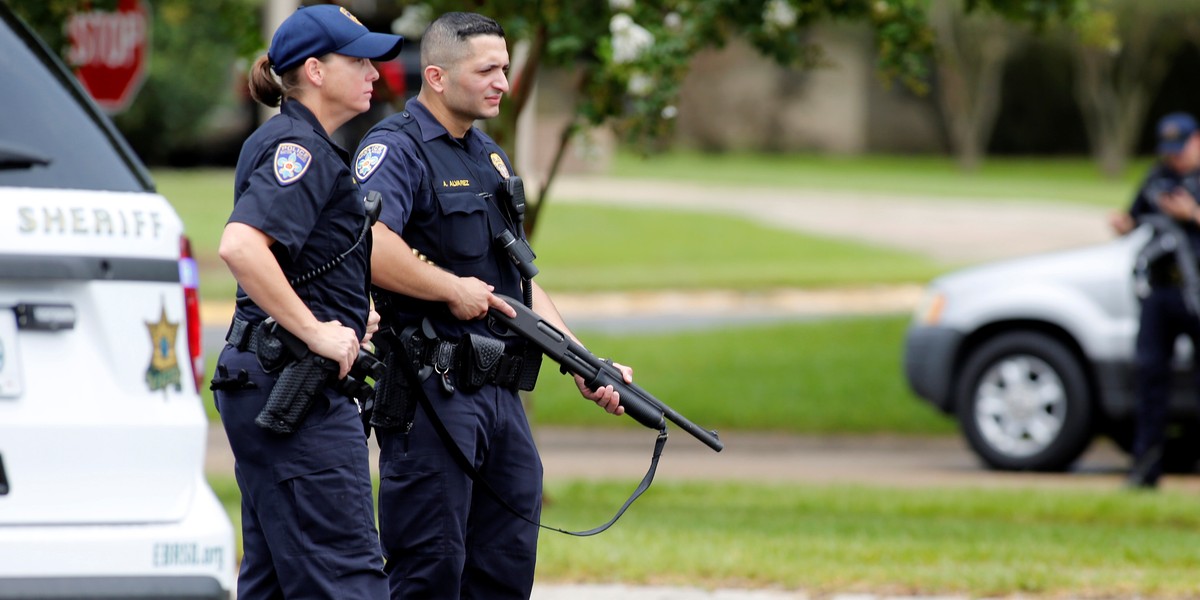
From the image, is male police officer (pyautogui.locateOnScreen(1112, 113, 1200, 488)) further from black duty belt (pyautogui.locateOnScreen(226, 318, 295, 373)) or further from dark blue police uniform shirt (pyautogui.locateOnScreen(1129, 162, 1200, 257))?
black duty belt (pyautogui.locateOnScreen(226, 318, 295, 373))

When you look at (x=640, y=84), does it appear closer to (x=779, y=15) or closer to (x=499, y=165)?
(x=779, y=15)

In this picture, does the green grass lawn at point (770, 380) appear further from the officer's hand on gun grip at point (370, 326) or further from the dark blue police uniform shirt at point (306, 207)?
the dark blue police uniform shirt at point (306, 207)

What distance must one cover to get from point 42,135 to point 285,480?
3.17 feet

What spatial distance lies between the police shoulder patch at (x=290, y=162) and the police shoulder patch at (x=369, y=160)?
0.49m

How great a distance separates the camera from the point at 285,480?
13.3 feet

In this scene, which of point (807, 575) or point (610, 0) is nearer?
point (807, 575)

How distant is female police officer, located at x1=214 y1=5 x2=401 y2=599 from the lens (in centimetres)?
400

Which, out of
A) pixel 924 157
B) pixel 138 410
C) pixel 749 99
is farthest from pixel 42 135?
pixel 924 157

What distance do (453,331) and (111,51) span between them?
670 centimetres

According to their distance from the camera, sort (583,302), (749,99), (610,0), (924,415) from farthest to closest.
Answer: (749,99)
(583,302)
(924,415)
(610,0)

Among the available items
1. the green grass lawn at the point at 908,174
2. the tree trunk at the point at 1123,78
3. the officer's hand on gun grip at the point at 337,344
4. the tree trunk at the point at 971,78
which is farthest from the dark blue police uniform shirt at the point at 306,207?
the tree trunk at the point at 1123,78

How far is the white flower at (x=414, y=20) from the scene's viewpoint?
30.0 feet

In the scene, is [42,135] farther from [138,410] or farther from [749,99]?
[749,99]

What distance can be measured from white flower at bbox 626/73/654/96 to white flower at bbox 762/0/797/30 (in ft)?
1.96
